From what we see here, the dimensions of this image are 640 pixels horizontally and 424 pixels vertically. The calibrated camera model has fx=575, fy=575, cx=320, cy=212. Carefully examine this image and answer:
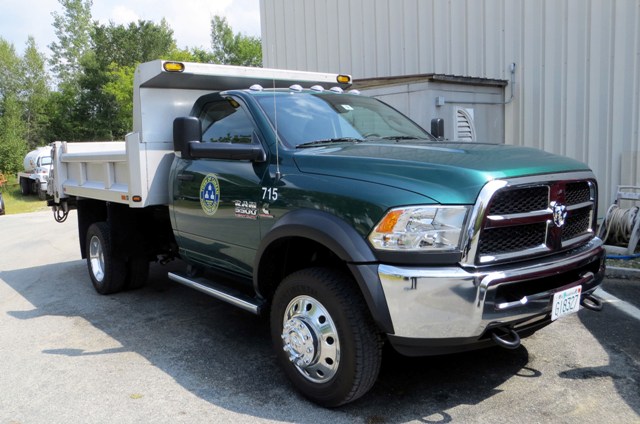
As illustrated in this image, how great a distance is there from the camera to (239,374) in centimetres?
423

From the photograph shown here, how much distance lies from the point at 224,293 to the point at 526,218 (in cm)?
236

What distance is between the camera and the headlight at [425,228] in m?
3.12

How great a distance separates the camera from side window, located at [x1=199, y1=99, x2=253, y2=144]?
15.0ft

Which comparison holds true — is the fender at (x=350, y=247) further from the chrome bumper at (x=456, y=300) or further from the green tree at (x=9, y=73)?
the green tree at (x=9, y=73)

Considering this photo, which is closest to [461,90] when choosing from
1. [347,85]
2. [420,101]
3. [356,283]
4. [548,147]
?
[420,101]

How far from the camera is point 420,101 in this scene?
884cm

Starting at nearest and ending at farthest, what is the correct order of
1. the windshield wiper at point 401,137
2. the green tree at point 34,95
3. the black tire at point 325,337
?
the black tire at point 325,337 < the windshield wiper at point 401,137 < the green tree at point 34,95

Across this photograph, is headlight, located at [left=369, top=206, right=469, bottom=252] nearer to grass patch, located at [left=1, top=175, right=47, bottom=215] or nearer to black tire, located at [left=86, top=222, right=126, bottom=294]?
black tire, located at [left=86, top=222, right=126, bottom=294]

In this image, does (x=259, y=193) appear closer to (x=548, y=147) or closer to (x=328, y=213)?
(x=328, y=213)

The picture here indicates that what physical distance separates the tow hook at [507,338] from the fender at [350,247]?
0.60 metres

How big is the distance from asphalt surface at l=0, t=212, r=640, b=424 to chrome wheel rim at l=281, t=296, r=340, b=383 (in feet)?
0.87

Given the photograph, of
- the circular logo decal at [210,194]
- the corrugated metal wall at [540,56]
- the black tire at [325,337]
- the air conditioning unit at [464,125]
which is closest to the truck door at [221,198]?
the circular logo decal at [210,194]

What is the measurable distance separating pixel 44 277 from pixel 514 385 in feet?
20.8

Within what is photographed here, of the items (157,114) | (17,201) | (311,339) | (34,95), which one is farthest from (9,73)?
(311,339)
